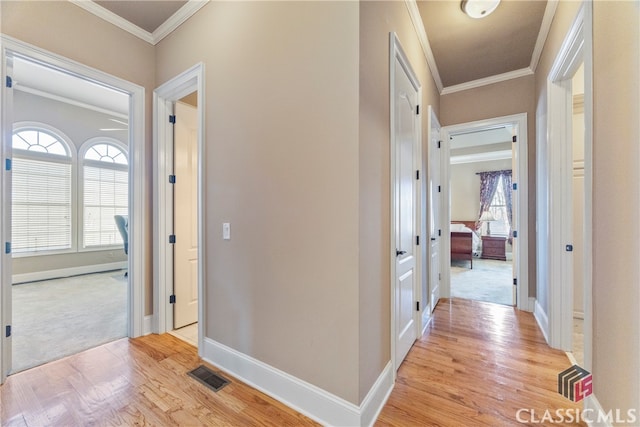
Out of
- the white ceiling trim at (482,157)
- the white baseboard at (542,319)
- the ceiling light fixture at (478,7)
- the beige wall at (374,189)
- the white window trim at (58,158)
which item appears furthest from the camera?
the white ceiling trim at (482,157)

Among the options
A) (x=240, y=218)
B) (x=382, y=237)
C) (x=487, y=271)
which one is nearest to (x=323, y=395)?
(x=382, y=237)

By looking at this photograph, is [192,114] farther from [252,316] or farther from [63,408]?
[63,408]

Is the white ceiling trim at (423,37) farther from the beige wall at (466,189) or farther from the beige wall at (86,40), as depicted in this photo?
the beige wall at (466,189)

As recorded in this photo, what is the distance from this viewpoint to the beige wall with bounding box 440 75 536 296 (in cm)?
315

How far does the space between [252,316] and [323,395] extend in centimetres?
67

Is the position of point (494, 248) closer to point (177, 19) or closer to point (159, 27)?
point (177, 19)

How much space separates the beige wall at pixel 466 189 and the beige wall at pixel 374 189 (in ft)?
23.4

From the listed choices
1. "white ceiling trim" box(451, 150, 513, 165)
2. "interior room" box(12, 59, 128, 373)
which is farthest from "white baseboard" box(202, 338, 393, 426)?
"white ceiling trim" box(451, 150, 513, 165)

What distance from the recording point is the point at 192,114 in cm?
284

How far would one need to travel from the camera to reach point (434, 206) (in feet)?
10.6

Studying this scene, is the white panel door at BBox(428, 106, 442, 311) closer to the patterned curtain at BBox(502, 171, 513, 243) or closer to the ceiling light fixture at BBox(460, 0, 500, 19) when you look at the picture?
the ceiling light fixture at BBox(460, 0, 500, 19)

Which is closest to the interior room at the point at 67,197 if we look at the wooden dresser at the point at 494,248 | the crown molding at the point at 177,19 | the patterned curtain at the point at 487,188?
the crown molding at the point at 177,19

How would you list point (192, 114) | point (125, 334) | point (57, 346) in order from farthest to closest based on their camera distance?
point (192, 114) → point (125, 334) → point (57, 346)

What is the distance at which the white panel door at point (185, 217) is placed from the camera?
2686mm
